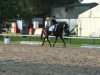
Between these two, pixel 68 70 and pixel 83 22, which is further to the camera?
pixel 83 22

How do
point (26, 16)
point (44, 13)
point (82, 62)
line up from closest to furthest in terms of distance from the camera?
point (82, 62), point (26, 16), point (44, 13)

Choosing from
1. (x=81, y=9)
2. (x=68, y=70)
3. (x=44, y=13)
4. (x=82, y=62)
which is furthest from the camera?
(x=44, y=13)

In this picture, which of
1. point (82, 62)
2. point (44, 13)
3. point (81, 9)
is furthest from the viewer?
point (44, 13)

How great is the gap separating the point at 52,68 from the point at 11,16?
33766 millimetres

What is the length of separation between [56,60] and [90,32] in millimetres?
36414

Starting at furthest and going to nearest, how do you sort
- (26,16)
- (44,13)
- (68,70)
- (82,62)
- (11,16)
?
A: (44,13) < (26,16) < (11,16) < (82,62) < (68,70)

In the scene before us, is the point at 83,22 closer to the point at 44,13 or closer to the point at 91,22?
the point at 91,22

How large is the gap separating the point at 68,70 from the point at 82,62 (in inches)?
140

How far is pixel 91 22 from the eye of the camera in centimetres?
5547

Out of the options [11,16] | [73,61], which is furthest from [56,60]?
[11,16]

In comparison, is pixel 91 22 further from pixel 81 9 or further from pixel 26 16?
pixel 81 9

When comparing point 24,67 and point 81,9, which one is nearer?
point 24,67

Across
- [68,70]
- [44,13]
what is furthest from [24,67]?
[44,13]

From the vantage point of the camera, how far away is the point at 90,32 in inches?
2196
